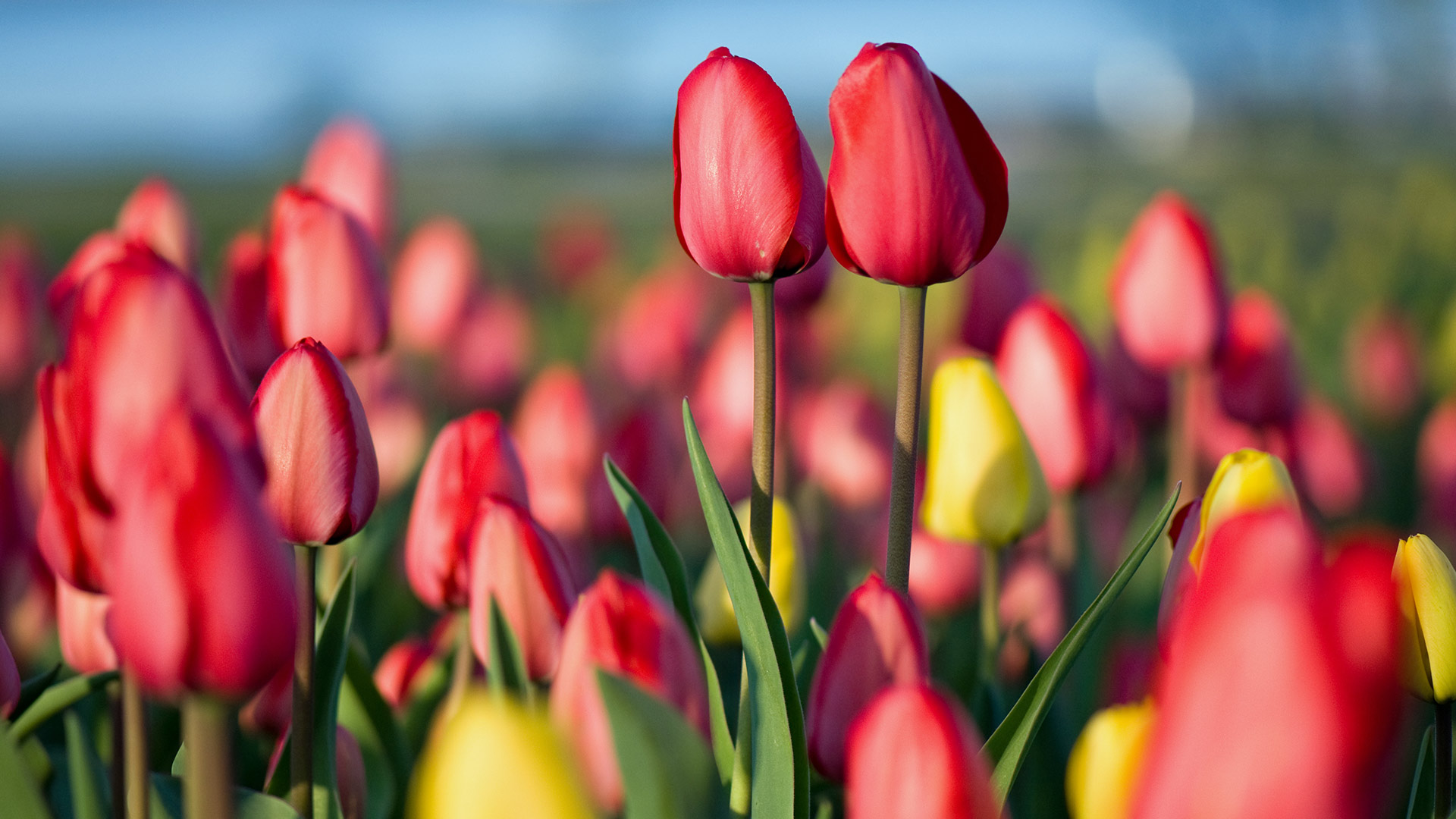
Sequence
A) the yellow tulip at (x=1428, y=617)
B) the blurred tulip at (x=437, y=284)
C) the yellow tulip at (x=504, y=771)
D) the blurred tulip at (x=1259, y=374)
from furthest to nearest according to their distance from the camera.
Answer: the blurred tulip at (x=437, y=284), the blurred tulip at (x=1259, y=374), the yellow tulip at (x=1428, y=617), the yellow tulip at (x=504, y=771)

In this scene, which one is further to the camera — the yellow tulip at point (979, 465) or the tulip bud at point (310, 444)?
the yellow tulip at point (979, 465)

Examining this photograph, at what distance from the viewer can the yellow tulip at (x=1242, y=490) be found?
0.56 m

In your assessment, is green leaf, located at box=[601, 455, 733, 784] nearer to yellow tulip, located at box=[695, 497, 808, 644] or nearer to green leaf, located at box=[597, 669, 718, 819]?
yellow tulip, located at box=[695, 497, 808, 644]

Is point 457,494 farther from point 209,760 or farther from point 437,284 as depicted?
point 437,284

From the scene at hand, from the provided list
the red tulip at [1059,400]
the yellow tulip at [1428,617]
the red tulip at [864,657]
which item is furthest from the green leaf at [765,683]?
the red tulip at [1059,400]

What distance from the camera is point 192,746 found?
0.39 meters

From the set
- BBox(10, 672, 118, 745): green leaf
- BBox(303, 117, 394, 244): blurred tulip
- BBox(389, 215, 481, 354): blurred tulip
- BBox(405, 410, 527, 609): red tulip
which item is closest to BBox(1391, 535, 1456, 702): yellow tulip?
BBox(405, 410, 527, 609): red tulip

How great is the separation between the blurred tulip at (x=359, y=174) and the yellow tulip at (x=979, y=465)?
73 centimetres

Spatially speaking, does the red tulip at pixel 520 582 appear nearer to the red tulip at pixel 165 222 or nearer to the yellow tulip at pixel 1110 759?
the yellow tulip at pixel 1110 759

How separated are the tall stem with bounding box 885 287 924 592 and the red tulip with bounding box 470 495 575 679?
179 millimetres

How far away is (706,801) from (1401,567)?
34 centimetres

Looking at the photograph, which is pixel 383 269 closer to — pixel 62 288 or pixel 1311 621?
pixel 62 288

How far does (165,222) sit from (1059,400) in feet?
2.62

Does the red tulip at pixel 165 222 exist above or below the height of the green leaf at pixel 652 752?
above
